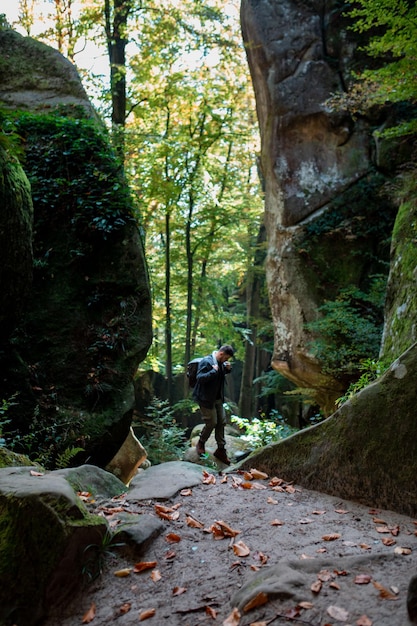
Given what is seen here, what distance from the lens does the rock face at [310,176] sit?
12297 mm

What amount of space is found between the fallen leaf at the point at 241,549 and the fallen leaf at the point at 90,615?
1.03m

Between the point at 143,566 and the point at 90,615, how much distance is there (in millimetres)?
504

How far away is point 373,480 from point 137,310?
17.2 feet

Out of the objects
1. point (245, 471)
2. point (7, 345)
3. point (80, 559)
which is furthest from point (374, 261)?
point (80, 559)

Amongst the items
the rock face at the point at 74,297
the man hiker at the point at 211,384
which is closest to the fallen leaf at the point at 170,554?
the rock face at the point at 74,297

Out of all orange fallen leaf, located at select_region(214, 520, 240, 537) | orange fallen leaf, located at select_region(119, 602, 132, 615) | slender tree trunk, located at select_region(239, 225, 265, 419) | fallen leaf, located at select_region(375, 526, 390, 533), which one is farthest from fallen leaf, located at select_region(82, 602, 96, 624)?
slender tree trunk, located at select_region(239, 225, 265, 419)

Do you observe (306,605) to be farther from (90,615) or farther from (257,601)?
(90,615)

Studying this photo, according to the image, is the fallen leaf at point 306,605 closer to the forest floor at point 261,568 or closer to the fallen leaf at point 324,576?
the forest floor at point 261,568

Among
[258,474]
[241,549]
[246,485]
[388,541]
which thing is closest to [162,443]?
[258,474]

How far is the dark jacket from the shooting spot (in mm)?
7262

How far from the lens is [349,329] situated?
10.3m

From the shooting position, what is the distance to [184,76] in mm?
14766

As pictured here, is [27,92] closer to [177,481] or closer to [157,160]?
[157,160]

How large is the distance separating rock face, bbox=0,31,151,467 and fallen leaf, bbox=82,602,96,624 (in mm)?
3556
